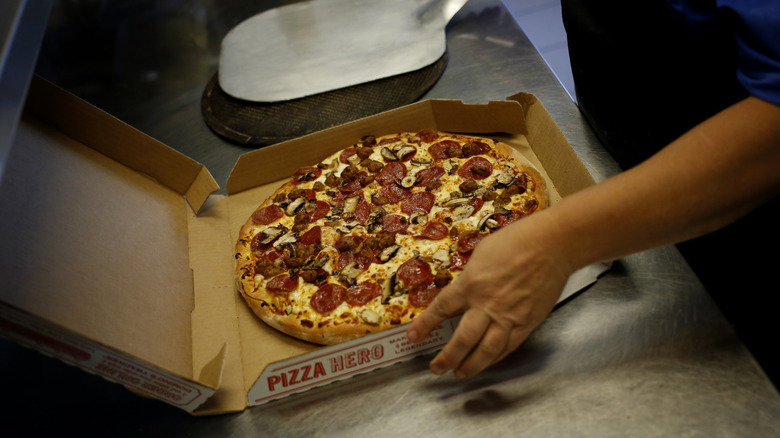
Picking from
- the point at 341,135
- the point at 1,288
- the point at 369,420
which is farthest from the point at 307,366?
the point at 341,135

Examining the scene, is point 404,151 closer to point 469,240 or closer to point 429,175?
point 429,175

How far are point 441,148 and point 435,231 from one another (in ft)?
1.33

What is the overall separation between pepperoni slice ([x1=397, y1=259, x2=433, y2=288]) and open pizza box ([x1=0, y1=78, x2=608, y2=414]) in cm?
21

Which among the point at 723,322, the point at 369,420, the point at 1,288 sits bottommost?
the point at 369,420

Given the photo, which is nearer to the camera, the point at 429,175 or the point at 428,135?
the point at 429,175

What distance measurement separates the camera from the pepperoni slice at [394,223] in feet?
5.83

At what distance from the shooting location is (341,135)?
2080mm

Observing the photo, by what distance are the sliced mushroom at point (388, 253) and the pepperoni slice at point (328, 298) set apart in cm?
15

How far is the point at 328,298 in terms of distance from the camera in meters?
1.62

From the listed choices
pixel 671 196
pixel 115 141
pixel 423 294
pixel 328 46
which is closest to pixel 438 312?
pixel 423 294

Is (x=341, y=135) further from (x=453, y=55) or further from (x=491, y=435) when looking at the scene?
(x=491, y=435)

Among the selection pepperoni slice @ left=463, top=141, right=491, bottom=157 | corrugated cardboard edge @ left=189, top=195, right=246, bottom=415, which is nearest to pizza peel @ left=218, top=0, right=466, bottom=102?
pepperoni slice @ left=463, top=141, right=491, bottom=157

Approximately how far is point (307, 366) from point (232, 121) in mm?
1358

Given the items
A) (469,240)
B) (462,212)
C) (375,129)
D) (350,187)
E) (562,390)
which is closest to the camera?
(562,390)
